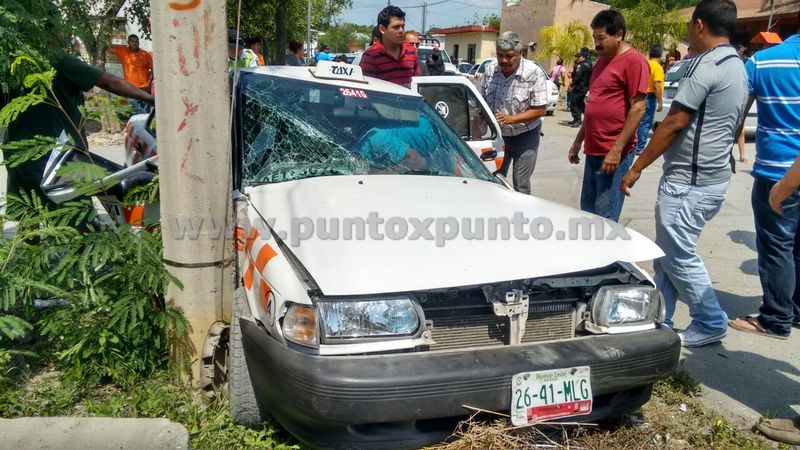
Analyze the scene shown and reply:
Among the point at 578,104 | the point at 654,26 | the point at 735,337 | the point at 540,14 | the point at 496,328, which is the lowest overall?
the point at 735,337

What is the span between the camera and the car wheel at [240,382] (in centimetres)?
260

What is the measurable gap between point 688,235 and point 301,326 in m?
2.52

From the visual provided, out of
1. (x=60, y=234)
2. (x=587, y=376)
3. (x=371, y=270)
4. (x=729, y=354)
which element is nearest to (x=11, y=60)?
(x=60, y=234)

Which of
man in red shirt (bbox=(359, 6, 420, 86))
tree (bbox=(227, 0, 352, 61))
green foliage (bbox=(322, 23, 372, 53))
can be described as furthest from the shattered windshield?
green foliage (bbox=(322, 23, 372, 53))

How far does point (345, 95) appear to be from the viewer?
12.2 feet

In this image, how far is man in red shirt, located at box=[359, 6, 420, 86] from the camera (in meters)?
5.86

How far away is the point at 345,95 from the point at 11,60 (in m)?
1.81

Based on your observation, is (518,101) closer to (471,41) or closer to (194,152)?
(194,152)

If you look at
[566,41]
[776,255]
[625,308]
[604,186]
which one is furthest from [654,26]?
[625,308]

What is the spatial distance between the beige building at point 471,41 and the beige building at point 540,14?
31.1ft

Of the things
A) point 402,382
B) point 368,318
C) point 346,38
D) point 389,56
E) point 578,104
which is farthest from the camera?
point 346,38

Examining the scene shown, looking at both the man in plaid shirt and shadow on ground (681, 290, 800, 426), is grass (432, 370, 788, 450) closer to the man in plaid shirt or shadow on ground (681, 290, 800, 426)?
shadow on ground (681, 290, 800, 426)

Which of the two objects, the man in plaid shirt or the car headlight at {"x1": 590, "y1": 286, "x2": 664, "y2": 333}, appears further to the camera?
the man in plaid shirt

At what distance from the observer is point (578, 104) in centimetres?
1502
